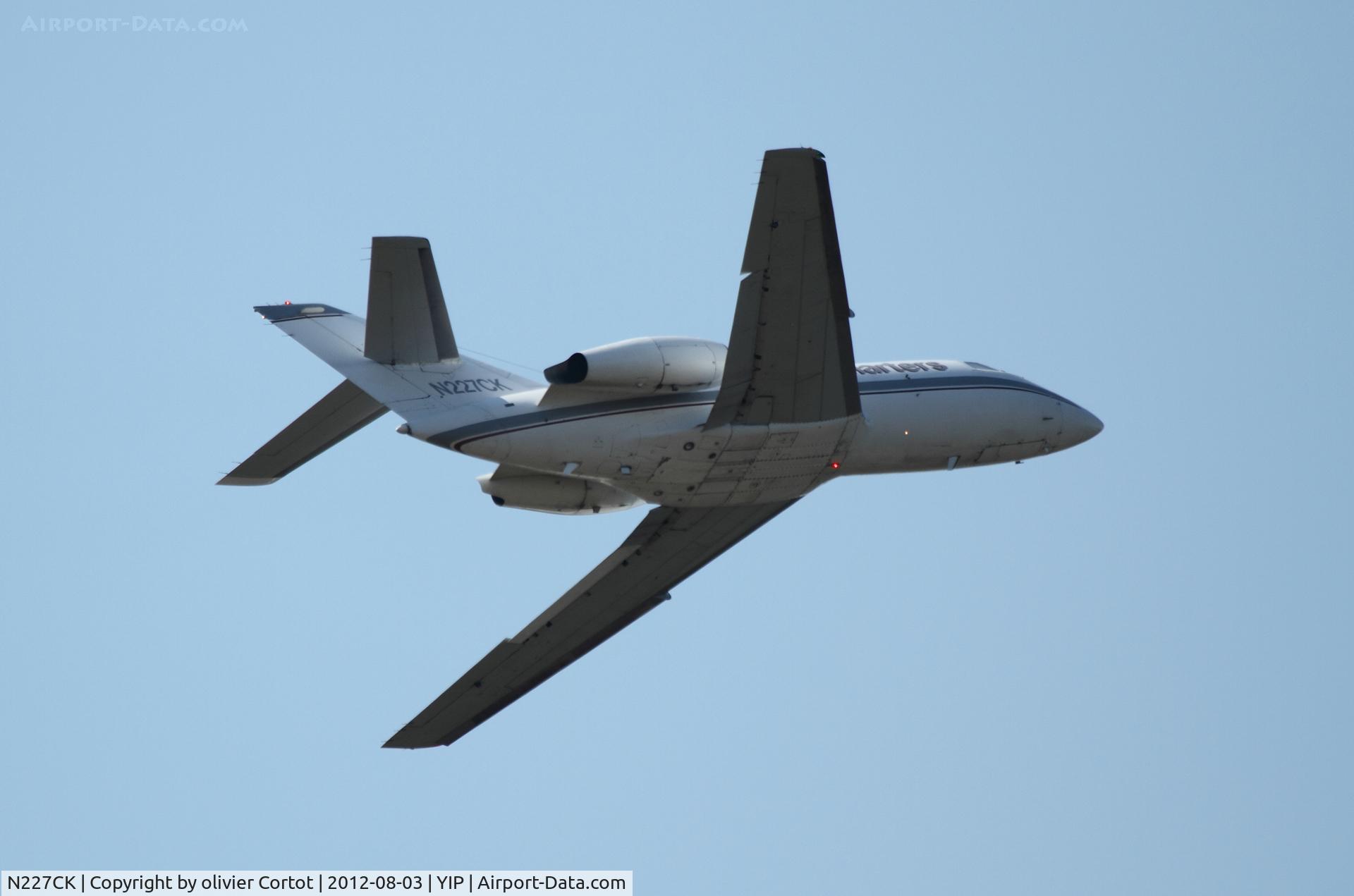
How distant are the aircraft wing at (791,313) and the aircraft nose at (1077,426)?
596 centimetres

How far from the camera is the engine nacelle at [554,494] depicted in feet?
113

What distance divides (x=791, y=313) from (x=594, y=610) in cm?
1023

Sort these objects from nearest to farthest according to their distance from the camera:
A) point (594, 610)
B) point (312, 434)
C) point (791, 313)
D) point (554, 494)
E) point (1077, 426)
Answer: point (791, 313)
point (312, 434)
point (554, 494)
point (1077, 426)
point (594, 610)

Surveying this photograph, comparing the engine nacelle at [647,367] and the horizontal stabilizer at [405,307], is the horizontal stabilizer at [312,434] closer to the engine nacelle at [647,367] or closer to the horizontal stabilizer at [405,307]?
the horizontal stabilizer at [405,307]

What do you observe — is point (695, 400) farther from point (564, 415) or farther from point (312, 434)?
point (312, 434)

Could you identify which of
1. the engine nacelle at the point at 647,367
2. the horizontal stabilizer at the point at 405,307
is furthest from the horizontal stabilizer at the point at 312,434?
the engine nacelle at the point at 647,367

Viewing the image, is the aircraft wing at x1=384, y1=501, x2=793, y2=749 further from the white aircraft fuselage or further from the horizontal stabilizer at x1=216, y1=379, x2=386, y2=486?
the horizontal stabilizer at x1=216, y1=379, x2=386, y2=486

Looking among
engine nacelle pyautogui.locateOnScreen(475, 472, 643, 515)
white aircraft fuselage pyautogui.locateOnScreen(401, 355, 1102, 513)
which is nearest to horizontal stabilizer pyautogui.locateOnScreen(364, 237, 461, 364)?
white aircraft fuselage pyautogui.locateOnScreen(401, 355, 1102, 513)

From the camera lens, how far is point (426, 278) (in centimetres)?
3180

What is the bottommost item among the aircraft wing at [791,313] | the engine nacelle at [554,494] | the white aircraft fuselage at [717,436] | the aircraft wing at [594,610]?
the aircraft wing at [594,610]

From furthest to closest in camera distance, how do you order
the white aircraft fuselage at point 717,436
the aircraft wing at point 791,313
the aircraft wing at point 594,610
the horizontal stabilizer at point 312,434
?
the aircraft wing at point 594,610
the horizontal stabilizer at point 312,434
the white aircraft fuselage at point 717,436
the aircraft wing at point 791,313

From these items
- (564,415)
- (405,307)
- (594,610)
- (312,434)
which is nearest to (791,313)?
(564,415)

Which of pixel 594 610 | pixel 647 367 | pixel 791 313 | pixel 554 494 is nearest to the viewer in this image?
pixel 791 313

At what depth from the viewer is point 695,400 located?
32125 millimetres
